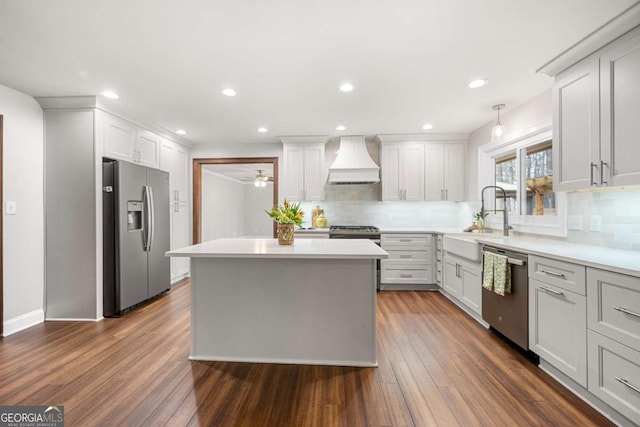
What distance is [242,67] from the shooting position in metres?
2.42

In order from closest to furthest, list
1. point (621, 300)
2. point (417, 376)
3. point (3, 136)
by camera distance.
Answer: point (621, 300)
point (417, 376)
point (3, 136)

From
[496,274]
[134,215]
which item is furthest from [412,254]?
[134,215]

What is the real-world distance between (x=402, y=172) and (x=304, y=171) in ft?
5.00

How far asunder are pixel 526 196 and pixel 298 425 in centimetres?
330

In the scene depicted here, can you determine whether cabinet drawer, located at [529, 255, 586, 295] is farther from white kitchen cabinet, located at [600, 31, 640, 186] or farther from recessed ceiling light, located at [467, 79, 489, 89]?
recessed ceiling light, located at [467, 79, 489, 89]

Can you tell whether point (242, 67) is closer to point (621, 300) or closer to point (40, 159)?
point (40, 159)

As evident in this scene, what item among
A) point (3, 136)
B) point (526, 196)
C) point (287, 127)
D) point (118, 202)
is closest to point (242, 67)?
point (287, 127)

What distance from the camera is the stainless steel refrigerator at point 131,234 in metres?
3.21

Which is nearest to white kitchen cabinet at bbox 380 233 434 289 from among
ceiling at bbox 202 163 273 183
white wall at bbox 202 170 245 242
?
ceiling at bbox 202 163 273 183

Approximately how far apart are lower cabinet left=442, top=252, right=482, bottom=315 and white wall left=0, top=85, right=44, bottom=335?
4518mm

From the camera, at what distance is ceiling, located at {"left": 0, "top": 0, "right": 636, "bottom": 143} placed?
5.72 ft

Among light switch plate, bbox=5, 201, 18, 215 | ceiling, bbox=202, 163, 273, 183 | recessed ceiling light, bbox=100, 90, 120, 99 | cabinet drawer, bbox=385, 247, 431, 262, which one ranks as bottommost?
cabinet drawer, bbox=385, 247, 431, 262

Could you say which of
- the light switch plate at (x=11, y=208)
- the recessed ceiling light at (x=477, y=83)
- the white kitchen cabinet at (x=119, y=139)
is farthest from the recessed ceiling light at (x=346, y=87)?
the light switch plate at (x=11, y=208)

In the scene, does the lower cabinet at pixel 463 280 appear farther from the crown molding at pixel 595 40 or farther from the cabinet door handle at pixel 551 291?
the crown molding at pixel 595 40
